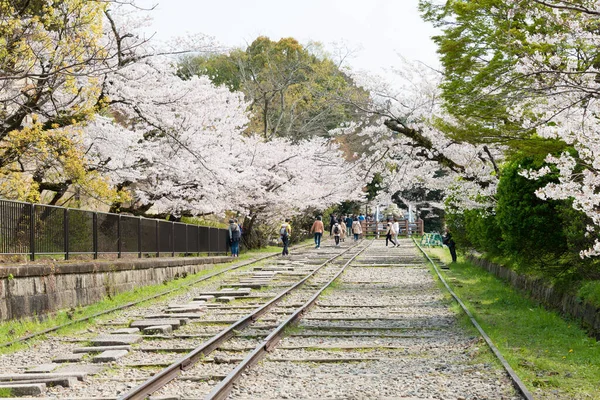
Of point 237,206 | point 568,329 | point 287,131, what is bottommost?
point 568,329

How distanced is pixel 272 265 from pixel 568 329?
16567 mm

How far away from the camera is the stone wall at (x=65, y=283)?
12992 millimetres

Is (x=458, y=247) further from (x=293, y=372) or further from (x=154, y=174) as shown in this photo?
(x=293, y=372)

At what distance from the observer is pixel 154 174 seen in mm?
27359

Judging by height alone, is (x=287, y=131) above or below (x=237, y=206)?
above

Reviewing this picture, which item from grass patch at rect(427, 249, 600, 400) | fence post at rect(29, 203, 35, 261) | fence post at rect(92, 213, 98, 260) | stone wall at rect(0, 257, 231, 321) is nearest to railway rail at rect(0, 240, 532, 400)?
grass patch at rect(427, 249, 600, 400)

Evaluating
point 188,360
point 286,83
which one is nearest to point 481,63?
point 188,360

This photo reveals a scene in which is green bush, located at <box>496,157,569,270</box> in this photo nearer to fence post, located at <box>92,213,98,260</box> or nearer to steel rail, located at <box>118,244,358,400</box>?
steel rail, located at <box>118,244,358,400</box>

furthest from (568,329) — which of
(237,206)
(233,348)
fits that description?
(237,206)

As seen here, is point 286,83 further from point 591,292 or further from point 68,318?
point 591,292

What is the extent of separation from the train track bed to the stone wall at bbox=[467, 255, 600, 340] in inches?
74.2

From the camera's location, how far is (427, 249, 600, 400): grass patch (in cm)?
836

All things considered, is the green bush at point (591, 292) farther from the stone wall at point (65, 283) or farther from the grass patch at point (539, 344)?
the stone wall at point (65, 283)

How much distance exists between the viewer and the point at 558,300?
14.7 m
